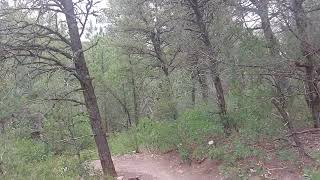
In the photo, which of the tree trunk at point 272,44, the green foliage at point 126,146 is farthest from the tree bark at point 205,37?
the green foliage at point 126,146

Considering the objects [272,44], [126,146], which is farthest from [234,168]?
[126,146]

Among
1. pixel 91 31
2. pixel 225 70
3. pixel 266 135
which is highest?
pixel 91 31

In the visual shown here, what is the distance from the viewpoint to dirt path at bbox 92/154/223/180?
40.9 ft

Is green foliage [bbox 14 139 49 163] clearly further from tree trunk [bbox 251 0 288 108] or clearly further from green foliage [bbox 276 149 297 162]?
green foliage [bbox 276 149 297 162]

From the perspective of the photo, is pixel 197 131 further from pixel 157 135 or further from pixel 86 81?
pixel 86 81

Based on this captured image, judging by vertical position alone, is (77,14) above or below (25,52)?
above

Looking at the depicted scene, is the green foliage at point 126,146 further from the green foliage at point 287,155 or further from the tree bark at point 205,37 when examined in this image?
the green foliage at point 287,155

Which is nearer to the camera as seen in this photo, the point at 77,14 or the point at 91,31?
the point at 77,14

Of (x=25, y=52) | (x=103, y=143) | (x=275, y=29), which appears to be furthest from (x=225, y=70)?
(x=25, y=52)

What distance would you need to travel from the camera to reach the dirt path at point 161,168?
12469 mm

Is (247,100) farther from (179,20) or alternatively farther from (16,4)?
(16,4)

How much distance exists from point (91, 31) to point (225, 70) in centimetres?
1809

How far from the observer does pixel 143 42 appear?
21.5 m

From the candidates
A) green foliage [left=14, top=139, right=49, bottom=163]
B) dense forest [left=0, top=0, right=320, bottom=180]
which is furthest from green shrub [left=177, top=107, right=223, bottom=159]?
green foliage [left=14, top=139, right=49, bottom=163]
